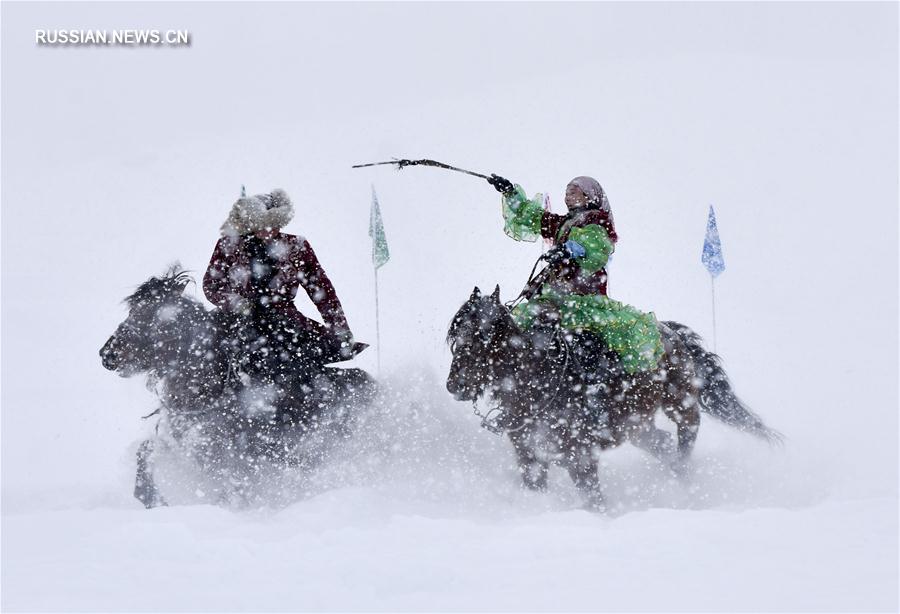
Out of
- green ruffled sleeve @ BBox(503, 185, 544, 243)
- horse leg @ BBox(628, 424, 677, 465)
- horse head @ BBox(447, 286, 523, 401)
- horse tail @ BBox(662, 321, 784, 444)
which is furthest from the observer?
horse tail @ BBox(662, 321, 784, 444)

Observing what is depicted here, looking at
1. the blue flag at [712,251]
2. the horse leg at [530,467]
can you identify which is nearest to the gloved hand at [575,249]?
the horse leg at [530,467]

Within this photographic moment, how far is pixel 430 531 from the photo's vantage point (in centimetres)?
447

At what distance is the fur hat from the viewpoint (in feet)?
18.4

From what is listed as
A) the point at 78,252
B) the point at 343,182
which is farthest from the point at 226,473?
the point at 343,182

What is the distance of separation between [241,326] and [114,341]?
2.41 ft

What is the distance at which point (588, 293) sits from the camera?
220 inches

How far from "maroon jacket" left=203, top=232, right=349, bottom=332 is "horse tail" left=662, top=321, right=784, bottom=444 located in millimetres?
2518

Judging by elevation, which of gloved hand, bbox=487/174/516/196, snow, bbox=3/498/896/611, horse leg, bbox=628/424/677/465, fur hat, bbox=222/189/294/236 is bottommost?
snow, bbox=3/498/896/611

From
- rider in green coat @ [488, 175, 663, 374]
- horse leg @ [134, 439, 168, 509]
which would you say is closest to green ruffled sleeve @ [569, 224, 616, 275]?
rider in green coat @ [488, 175, 663, 374]

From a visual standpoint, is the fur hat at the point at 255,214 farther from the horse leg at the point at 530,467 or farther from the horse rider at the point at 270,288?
the horse leg at the point at 530,467

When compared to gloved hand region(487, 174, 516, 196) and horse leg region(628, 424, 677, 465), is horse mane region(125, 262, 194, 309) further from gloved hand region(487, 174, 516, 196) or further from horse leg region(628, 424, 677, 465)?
horse leg region(628, 424, 677, 465)

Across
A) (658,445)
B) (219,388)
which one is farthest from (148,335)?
(658,445)

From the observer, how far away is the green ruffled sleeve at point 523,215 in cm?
602

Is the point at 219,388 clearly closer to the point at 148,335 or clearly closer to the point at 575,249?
the point at 148,335
